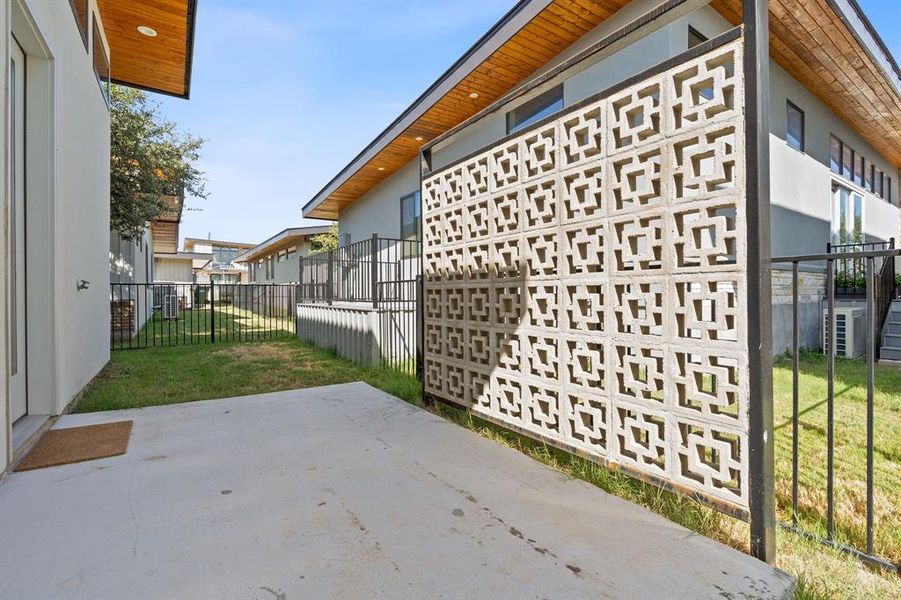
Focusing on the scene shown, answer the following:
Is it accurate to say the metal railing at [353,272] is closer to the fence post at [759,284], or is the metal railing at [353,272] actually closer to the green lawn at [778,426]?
the green lawn at [778,426]

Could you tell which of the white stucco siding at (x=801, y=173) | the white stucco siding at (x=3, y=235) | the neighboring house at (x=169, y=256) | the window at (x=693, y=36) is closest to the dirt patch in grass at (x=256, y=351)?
the white stucco siding at (x=3, y=235)

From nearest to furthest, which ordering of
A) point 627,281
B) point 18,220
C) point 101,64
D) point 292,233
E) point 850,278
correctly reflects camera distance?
1. point 627,281
2. point 18,220
3. point 101,64
4. point 850,278
5. point 292,233

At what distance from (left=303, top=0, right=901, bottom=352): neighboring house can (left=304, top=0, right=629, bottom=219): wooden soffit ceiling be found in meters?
0.02

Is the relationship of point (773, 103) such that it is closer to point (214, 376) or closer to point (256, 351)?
point (214, 376)

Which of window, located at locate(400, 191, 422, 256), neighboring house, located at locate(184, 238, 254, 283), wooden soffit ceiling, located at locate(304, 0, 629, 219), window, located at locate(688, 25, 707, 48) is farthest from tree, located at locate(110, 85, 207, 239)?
neighboring house, located at locate(184, 238, 254, 283)

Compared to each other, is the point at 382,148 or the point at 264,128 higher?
the point at 264,128

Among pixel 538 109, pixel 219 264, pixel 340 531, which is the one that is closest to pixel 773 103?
pixel 538 109

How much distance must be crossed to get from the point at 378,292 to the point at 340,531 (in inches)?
183

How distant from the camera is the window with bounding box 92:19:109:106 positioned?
15.6ft

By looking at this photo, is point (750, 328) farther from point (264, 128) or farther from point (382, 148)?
point (264, 128)

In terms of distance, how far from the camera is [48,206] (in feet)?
10.0

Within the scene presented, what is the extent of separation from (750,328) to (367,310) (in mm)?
4901

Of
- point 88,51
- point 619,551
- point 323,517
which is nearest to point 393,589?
point 323,517

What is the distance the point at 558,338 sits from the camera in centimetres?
231
